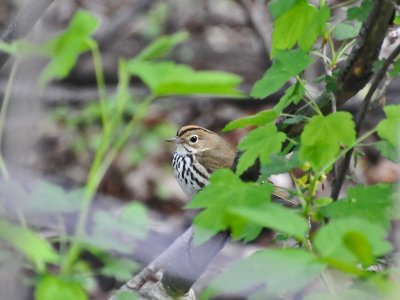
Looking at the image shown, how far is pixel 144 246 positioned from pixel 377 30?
89.4 inches

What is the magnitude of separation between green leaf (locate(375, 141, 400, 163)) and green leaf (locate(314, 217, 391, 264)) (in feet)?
2.10

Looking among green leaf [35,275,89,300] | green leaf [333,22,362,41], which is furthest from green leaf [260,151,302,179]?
green leaf [35,275,89,300]

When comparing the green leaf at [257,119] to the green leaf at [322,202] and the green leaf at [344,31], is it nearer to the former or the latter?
the green leaf at [322,202]

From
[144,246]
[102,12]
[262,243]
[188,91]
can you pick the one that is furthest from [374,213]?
[102,12]

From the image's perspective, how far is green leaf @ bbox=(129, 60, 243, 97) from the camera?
1.66m

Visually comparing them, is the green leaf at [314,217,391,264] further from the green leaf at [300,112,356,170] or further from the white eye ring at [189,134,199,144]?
the white eye ring at [189,134,199,144]

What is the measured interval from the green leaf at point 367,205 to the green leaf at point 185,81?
0.32 metres

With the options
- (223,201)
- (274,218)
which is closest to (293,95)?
A: (223,201)

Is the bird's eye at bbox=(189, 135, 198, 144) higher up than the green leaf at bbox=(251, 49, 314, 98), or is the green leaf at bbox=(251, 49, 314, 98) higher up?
the green leaf at bbox=(251, 49, 314, 98)

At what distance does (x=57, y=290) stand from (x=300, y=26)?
82 centimetres

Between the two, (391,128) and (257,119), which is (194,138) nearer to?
(257,119)

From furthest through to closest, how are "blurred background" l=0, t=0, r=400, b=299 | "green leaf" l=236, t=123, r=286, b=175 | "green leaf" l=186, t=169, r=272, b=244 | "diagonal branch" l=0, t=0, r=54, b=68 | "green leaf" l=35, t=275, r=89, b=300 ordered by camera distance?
"blurred background" l=0, t=0, r=400, b=299 < "diagonal branch" l=0, t=0, r=54, b=68 < "green leaf" l=236, t=123, r=286, b=175 < "green leaf" l=186, t=169, r=272, b=244 < "green leaf" l=35, t=275, r=89, b=300

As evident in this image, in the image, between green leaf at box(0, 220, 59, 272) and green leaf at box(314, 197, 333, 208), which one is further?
green leaf at box(314, 197, 333, 208)

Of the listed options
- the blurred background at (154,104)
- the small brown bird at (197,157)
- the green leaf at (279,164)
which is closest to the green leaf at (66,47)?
the green leaf at (279,164)
